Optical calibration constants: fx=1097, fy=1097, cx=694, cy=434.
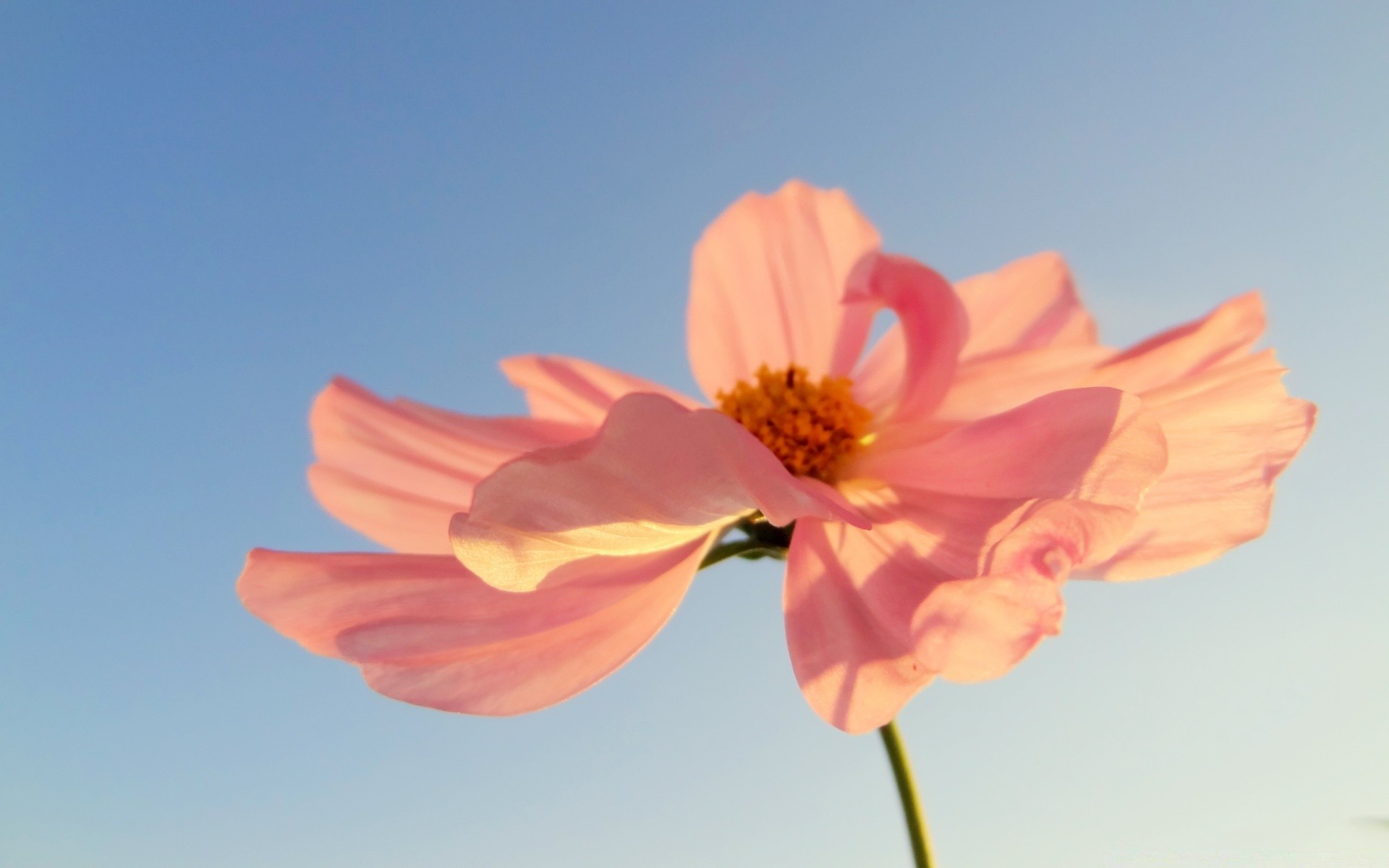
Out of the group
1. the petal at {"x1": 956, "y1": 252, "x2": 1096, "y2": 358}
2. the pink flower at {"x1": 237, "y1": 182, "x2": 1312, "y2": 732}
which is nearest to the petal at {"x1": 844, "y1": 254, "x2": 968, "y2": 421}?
the pink flower at {"x1": 237, "y1": 182, "x2": 1312, "y2": 732}

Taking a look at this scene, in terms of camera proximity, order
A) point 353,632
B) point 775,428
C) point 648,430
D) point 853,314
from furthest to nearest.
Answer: point 853,314
point 775,428
point 353,632
point 648,430

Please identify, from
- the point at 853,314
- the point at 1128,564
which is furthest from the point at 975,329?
the point at 1128,564

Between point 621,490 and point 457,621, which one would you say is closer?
point 621,490

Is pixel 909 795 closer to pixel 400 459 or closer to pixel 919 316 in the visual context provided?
pixel 919 316

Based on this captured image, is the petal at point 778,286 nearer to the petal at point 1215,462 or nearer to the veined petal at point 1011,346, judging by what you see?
the veined petal at point 1011,346

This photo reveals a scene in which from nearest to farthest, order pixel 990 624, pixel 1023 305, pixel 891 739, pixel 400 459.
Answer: pixel 990 624
pixel 891 739
pixel 400 459
pixel 1023 305

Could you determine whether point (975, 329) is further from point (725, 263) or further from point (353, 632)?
point (353, 632)

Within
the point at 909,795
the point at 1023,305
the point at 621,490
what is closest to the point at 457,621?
the point at 621,490
